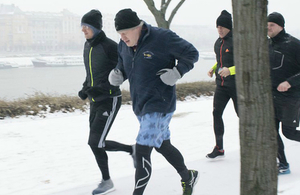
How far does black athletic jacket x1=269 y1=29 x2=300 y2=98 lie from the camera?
4348 mm

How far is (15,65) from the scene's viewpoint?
2225 centimetres

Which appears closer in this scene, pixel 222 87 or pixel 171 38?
pixel 171 38

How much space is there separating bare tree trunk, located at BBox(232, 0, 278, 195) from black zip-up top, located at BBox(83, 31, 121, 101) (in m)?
1.88

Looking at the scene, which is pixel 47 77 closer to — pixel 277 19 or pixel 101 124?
pixel 101 124

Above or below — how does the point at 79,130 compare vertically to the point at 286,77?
below

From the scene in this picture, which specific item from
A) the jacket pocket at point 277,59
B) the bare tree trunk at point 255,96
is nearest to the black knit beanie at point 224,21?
the jacket pocket at point 277,59

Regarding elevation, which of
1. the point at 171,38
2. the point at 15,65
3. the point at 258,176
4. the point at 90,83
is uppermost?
the point at 171,38

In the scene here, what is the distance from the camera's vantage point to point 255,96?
A: 2.45 metres

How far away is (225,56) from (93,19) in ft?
5.89

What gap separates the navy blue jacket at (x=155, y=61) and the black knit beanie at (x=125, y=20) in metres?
0.14

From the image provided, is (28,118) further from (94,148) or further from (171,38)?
(171,38)

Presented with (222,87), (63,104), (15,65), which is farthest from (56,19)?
(222,87)

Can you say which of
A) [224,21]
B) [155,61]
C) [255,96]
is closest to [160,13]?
[224,21]

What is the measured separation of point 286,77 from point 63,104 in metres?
6.29
